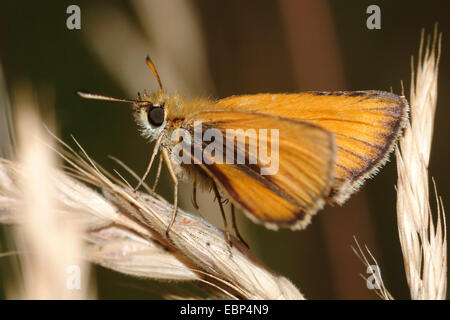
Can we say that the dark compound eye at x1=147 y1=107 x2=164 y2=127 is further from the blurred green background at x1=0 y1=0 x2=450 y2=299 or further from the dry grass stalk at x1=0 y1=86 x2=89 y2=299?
the dry grass stalk at x1=0 y1=86 x2=89 y2=299

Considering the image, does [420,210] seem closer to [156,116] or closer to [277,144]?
[277,144]

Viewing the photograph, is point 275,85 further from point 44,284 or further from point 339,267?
point 44,284

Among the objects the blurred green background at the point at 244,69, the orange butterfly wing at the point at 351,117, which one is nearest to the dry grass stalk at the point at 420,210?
the orange butterfly wing at the point at 351,117

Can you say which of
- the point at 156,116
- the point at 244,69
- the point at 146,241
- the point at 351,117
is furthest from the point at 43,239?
the point at 244,69

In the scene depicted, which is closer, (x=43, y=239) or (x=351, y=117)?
(x=43, y=239)

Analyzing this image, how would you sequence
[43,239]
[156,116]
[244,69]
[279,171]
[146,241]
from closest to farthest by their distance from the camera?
[43,239] < [146,241] < [279,171] < [156,116] < [244,69]

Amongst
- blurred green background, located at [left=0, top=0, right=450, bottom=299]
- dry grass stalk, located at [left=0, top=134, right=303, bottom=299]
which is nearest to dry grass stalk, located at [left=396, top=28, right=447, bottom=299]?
dry grass stalk, located at [left=0, top=134, right=303, bottom=299]

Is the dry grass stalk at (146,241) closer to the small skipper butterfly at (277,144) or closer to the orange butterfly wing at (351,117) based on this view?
the small skipper butterfly at (277,144)
